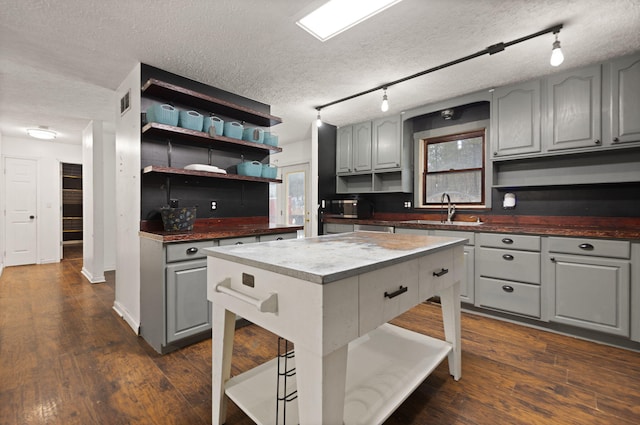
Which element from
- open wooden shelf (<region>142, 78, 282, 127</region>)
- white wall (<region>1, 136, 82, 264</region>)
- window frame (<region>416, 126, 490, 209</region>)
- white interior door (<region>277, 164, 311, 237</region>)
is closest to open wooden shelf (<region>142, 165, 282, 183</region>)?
open wooden shelf (<region>142, 78, 282, 127</region>)

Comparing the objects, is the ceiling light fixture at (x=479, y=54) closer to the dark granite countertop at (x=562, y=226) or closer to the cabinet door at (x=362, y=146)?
the cabinet door at (x=362, y=146)

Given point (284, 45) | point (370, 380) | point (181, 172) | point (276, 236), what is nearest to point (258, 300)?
point (370, 380)

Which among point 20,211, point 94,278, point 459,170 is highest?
point 459,170

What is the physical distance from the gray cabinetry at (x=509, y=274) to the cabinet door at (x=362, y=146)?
200 centimetres

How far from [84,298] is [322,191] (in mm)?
3482

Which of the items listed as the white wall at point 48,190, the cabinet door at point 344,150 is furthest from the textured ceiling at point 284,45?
the white wall at point 48,190

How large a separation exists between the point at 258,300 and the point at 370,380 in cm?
81

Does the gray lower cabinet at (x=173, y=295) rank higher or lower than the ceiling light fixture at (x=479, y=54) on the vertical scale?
lower

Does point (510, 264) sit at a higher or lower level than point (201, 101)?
lower

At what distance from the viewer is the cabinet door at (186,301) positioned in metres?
2.23

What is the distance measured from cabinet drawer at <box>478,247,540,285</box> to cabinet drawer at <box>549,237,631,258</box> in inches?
7.0

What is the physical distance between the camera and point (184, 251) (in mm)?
2281

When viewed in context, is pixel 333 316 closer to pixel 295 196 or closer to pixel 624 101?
pixel 624 101

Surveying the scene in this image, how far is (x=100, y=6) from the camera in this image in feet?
6.23
